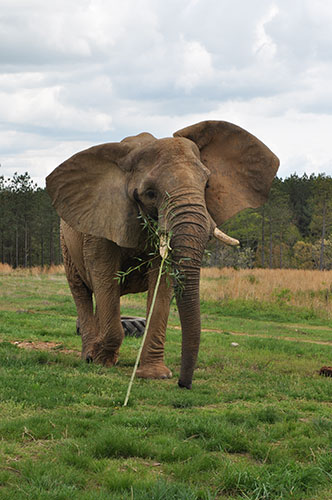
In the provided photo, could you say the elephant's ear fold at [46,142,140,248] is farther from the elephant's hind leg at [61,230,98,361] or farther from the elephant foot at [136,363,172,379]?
the elephant's hind leg at [61,230,98,361]

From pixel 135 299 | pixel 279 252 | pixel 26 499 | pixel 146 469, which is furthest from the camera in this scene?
pixel 279 252

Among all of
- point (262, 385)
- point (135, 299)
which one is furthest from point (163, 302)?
point (135, 299)

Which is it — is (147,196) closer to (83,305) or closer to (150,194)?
(150,194)

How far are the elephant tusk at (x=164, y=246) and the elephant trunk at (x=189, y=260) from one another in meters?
0.08

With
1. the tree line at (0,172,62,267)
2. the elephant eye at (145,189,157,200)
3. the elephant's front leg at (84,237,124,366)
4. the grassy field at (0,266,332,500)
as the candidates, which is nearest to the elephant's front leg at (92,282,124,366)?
the elephant's front leg at (84,237,124,366)

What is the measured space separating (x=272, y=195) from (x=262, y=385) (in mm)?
63501

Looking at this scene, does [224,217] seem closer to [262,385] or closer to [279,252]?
[262,385]

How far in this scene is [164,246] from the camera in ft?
23.0

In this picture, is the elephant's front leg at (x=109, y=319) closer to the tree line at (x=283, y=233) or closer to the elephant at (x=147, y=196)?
the elephant at (x=147, y=196)

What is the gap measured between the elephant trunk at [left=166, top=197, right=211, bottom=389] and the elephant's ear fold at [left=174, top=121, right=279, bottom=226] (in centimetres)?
155

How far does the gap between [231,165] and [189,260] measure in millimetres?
2702

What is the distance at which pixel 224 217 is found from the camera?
28.2 feet

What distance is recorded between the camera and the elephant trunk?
6.83 meters

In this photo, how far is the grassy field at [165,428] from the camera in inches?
166
